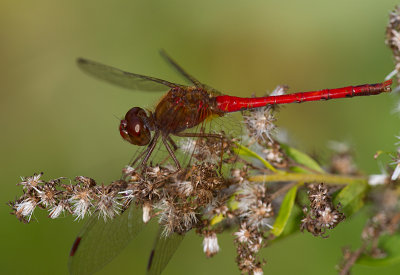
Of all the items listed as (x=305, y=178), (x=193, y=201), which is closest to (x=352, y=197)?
(x=305, y=178)

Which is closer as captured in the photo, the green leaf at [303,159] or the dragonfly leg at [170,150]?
the dragonfly leg at [170,150]

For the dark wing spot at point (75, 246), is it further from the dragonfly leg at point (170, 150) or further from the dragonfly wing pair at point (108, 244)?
the dragonfly leg at point (170, 150)

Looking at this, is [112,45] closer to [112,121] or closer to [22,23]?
[112,121]

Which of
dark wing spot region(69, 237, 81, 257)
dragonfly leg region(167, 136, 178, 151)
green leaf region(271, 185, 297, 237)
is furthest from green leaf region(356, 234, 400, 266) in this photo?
dark wing spot region(69, 237, 81, 257)

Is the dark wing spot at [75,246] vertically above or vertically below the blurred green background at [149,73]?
below

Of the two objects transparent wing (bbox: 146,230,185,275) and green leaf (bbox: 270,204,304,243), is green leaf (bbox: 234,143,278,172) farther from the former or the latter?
transparent wing (bbox: 146,230,185,275)

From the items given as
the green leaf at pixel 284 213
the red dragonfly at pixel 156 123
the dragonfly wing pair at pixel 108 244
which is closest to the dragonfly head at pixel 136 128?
the red dragonfly at pixel 156 123
